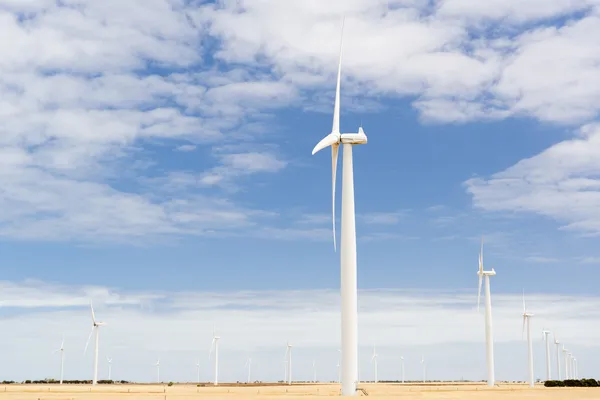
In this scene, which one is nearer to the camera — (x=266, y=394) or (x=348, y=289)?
(x=348, y=289)

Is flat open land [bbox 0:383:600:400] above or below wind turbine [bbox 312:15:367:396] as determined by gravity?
below

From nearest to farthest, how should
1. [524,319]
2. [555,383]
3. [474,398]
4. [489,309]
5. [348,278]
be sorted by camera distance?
[348,278] → [474,398] → [489,309] → [555,383] → [524,319]

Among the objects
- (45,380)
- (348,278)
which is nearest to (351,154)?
(348,278)

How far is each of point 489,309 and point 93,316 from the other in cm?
7859

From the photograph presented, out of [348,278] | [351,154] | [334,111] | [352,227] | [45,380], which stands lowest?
[45,380]

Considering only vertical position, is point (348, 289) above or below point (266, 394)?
above

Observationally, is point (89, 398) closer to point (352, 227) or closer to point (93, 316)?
point (352, 227)

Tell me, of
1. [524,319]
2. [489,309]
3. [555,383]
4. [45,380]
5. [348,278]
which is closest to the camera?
[348,278]

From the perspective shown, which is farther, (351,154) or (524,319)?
(524,319)

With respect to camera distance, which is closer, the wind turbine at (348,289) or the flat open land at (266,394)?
the wind turbine at (348,289)

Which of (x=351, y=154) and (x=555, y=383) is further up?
(x=351, y=154)

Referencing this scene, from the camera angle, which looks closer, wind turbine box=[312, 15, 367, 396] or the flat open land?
wind turbine box=[312, 15, 367, 396]

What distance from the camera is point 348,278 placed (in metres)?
57.9

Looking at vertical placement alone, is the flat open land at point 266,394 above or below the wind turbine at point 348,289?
below
